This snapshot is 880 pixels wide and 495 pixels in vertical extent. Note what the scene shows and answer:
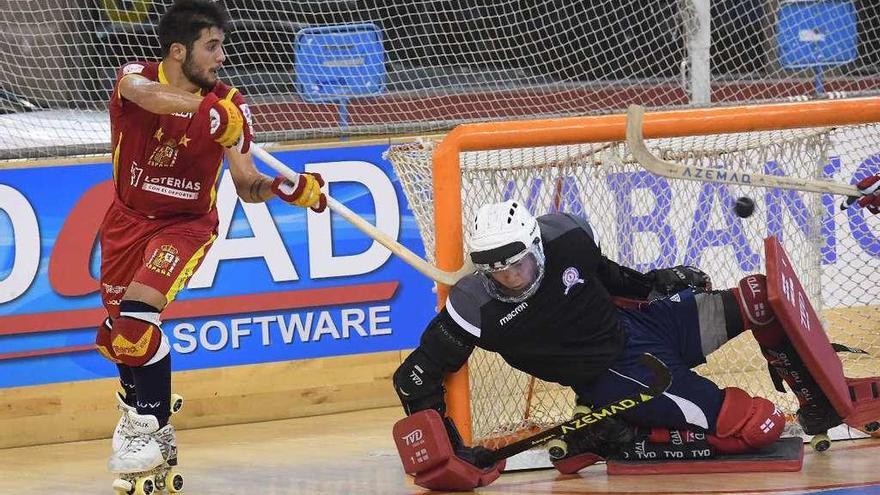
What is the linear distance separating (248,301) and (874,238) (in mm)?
2457

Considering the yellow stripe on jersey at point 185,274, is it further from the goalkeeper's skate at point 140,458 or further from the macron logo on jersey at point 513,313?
the macron logo on jersey at point 513,313

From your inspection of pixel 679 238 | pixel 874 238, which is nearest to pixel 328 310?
pixel 679 238

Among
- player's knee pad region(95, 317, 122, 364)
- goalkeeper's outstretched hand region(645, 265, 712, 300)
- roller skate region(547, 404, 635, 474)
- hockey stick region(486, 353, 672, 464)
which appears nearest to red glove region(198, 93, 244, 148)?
player's knee pad region(95, 317, 122, 364)

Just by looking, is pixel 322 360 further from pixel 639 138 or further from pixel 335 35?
pixel 639 138

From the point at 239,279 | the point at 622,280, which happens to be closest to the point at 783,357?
the point at 622,280

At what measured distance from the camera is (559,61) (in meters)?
6.88

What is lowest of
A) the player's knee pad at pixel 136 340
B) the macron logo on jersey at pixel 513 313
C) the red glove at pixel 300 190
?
the player's knee pad at pixel 136 340

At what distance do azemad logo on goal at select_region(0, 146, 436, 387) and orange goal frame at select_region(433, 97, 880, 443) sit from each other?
4.46 ft

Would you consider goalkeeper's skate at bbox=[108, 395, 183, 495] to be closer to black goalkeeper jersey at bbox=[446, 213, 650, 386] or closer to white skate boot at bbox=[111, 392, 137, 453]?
white skate boot at bbox=[111, 392, 137, 453]

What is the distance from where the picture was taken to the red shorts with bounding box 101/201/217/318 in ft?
13.5

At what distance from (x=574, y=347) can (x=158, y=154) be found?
1332 millimetres

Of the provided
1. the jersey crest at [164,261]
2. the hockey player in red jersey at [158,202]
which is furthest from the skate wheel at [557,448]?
the jersey crest at [164,261]

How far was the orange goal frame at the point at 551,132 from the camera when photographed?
4223 mm

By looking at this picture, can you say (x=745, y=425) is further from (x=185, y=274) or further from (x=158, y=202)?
(x=158, y=202)
